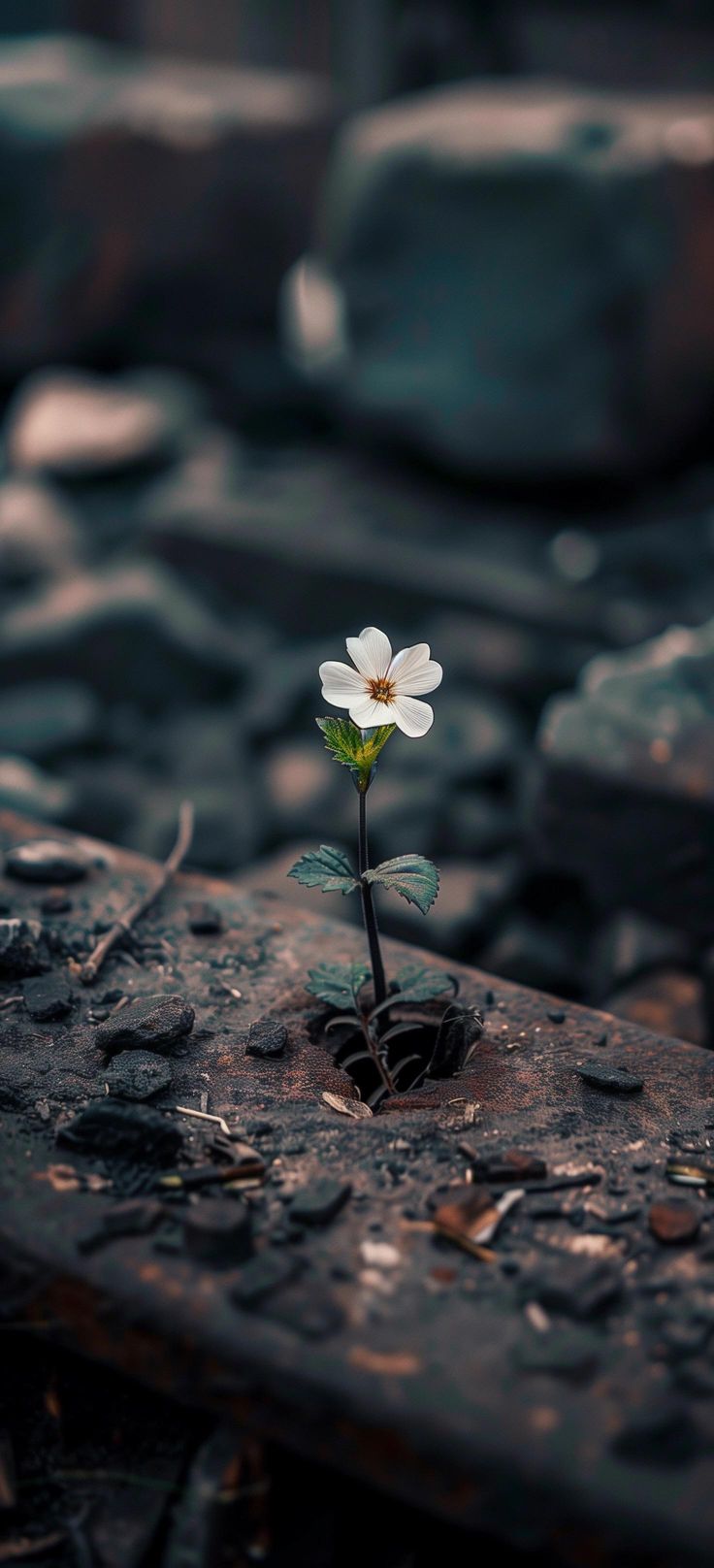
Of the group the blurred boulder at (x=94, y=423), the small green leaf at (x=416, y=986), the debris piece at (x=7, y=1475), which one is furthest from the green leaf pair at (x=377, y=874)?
the blurred boulder at (x=94, y=423)

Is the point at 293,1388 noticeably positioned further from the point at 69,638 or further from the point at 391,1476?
the point at 69,638

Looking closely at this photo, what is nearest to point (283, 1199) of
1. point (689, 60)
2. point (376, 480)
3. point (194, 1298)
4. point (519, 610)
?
point (194, 1298)

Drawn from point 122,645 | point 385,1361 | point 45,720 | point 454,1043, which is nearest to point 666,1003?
point 454,1043

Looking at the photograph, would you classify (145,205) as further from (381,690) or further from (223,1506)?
(223,1506)

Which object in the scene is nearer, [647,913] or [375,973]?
[375,973]

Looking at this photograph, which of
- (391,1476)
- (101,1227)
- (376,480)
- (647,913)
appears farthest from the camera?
(376,480)

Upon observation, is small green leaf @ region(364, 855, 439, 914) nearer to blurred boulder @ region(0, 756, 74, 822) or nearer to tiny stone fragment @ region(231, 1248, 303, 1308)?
tiny stone fragment @ region(231, 1248, 303, 1308)
